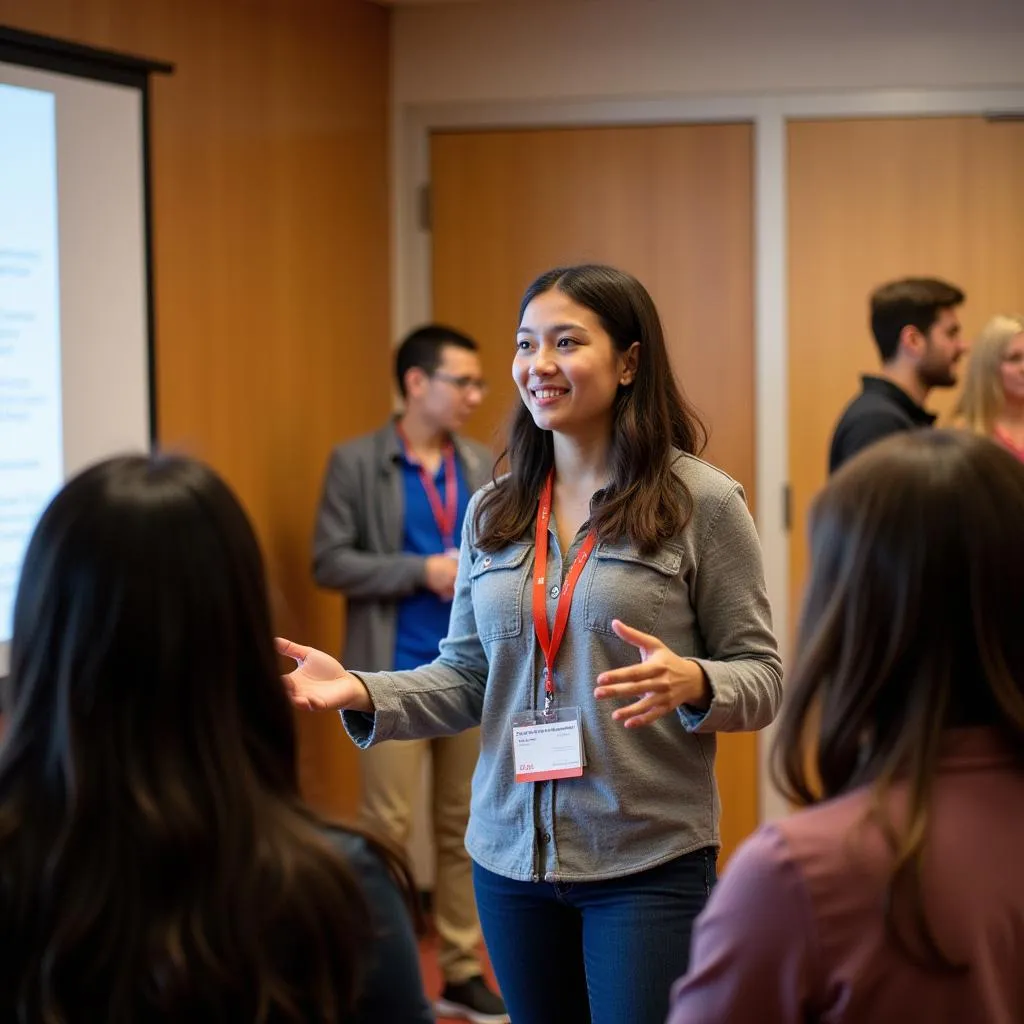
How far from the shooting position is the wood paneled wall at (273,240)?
3568 mm

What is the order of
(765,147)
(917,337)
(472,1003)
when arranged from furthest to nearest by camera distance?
(765,147) < (917,337) < (472,1003)

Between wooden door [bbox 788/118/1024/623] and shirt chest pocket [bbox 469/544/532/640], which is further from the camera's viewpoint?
wooden door [bbox 788/118/1024/623]

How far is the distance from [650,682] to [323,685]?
48 centimetres

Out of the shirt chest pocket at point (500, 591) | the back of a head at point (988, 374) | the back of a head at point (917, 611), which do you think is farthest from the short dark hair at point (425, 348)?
the back of a head at point (917, 611)

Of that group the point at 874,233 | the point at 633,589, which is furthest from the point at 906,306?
the point at 633,589

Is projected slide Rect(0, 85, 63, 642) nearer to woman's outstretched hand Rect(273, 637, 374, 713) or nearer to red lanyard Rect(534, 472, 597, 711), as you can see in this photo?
woman's outstretched hand Rect(273, 637, 374, 713)

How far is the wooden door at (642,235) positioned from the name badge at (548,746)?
2692 millimetres

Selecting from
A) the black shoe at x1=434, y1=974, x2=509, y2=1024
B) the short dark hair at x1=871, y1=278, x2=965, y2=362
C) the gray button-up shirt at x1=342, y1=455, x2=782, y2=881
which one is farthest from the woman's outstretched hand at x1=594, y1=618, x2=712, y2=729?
the short dark hair at x1=871, y1=278, x2=965, y2=362

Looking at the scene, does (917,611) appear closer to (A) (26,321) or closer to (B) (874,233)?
Answer: (A) (26,321)

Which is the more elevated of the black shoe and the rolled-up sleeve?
the rolled-up sleeve

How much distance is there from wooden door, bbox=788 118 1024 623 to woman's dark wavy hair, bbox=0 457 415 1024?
3.68 meters

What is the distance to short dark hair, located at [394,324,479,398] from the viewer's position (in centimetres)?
395

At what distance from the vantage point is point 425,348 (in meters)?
3.97

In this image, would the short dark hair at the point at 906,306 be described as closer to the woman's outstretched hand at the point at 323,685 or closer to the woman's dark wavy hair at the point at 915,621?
the woman's outstretched hand at the point at 323,685
